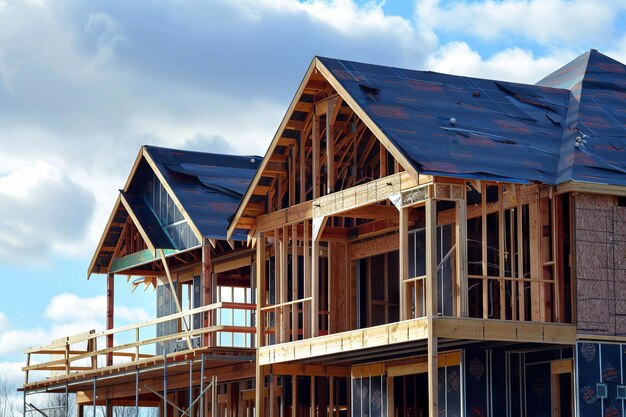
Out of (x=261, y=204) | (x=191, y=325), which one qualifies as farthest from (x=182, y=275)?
(x=261, y=204)

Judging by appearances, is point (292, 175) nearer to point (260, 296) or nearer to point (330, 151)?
point (330, 151)

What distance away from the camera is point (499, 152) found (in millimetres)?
30828

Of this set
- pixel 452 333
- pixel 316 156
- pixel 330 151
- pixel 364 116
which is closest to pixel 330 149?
pixel 330 151

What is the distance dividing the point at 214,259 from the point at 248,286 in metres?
1.43

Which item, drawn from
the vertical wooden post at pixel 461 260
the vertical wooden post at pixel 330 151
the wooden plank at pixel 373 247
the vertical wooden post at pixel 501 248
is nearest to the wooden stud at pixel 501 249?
the vertical wooden post at pixel 501 248

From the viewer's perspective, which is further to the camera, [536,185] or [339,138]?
[339,138]

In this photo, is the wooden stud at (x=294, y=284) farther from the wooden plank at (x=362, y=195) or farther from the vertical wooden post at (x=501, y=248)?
the vertical wooden post at (x=501, y=248)

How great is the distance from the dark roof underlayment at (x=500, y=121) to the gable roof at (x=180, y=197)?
8071 millimetres

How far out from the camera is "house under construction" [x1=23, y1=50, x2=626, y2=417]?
29.8m

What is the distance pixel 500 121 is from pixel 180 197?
40.4 ft

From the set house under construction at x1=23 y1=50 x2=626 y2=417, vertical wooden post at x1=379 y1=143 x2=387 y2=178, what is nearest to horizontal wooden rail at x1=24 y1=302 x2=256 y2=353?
house under construction at x1=23 y1=50 x2=626 y2=417

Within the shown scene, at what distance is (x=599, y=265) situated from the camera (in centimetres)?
3039

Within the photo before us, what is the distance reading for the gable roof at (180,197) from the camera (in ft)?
135

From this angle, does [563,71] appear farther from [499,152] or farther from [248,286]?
[248,286]
